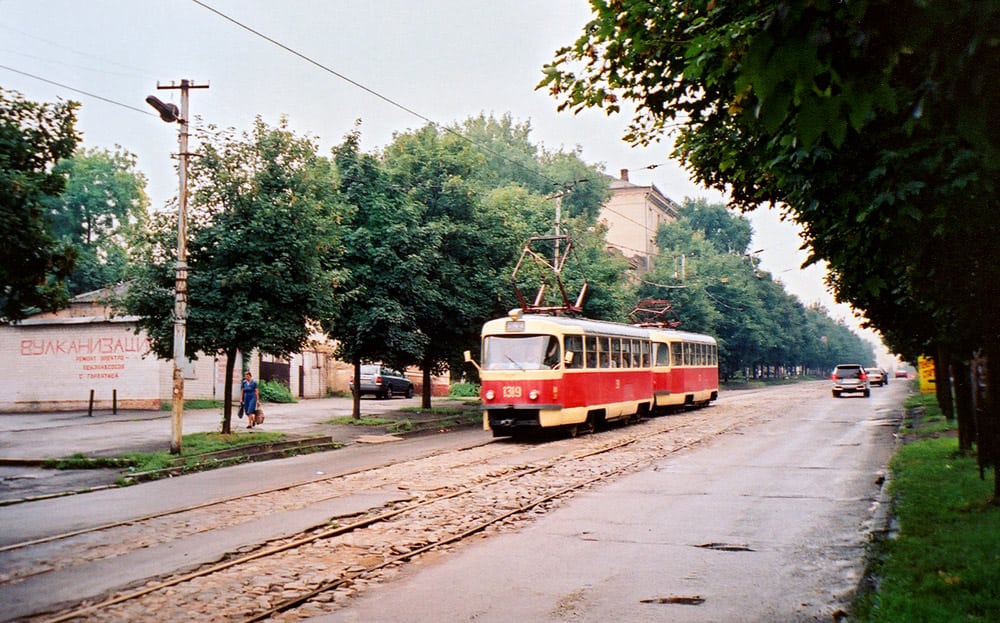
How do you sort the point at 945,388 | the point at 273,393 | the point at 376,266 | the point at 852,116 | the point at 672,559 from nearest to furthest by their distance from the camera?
the point at 852,116 → the point at 672,559 → the point at 945,388 → the point at 376,266 → the point at 273,393

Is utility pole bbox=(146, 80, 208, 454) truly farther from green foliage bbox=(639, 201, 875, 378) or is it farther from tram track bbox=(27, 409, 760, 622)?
green foliage bbox=(639, 201, 875, 378)

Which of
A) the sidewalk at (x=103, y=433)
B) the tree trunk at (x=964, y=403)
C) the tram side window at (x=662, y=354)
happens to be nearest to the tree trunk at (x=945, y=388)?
the tree trunk at (x=964, y=403)

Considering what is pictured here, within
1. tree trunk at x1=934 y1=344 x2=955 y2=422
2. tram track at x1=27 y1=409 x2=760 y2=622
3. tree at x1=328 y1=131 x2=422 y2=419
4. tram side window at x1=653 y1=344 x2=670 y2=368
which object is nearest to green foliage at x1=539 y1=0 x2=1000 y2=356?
tram track at x1=27 y1=409 x2=760 y2=622

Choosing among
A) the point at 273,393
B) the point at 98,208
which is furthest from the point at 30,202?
the point at 98,208

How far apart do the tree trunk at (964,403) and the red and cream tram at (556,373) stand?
9253mm

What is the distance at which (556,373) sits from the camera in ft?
72.1

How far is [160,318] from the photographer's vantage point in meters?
20.4

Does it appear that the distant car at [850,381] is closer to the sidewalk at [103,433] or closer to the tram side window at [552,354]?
the sidewalk at [103,433]

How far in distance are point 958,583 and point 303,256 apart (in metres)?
16.9

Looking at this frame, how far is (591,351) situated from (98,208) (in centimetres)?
4834

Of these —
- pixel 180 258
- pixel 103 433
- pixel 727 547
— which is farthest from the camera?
pixel 103 433

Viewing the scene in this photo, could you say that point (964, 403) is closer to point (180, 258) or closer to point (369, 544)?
point (369, 544)

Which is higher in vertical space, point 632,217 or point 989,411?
point 632,217

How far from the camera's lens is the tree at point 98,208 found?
58263mm
